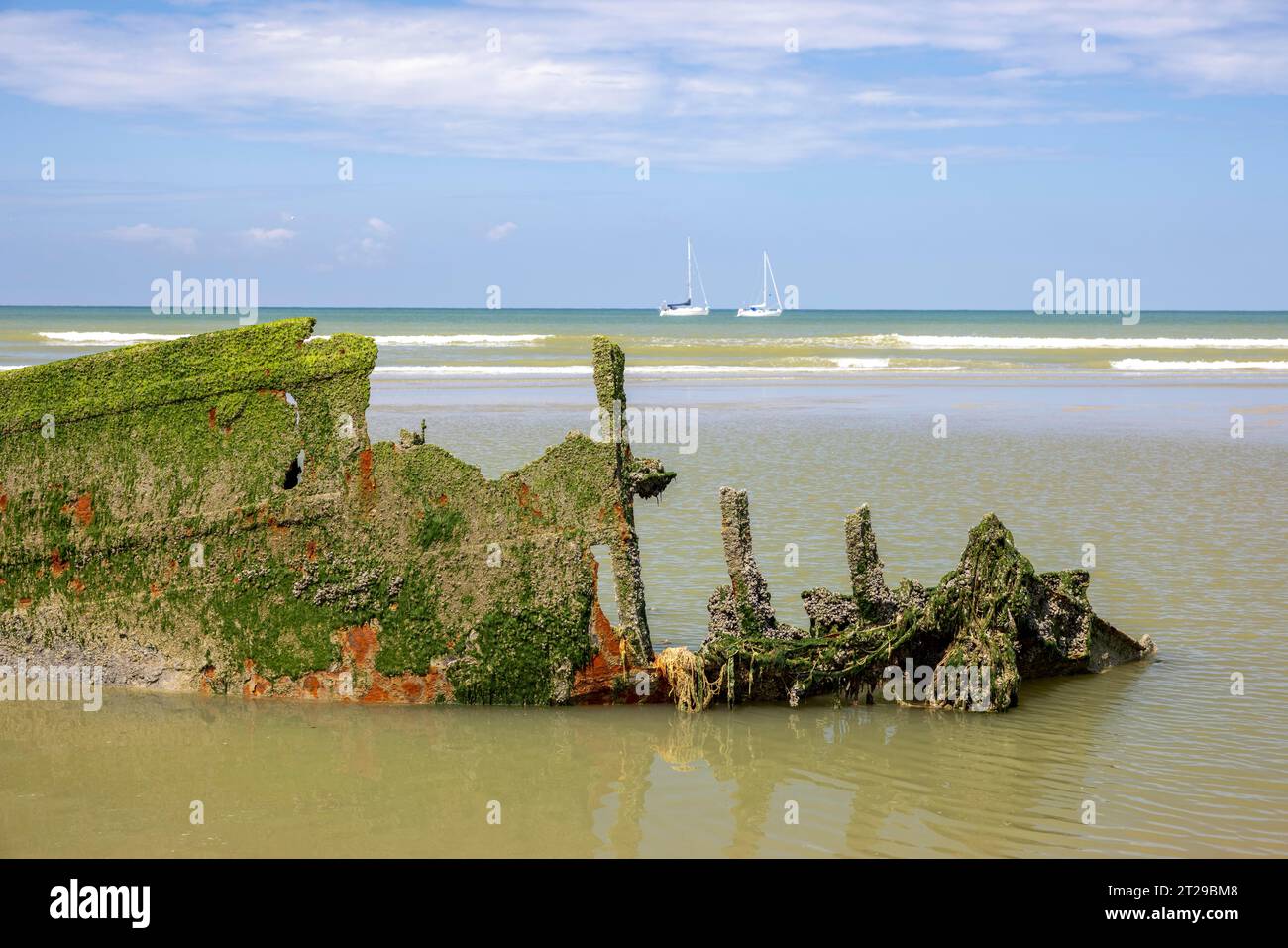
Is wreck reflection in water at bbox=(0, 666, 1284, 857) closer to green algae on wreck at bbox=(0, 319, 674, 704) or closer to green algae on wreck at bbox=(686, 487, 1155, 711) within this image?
green algae on wreck at bbox=(686, 487, 1155, 711)

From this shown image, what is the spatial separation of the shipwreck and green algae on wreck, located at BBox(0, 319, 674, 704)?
14 mm

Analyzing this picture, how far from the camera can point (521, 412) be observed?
26969mm

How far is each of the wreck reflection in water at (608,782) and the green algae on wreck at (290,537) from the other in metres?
0.31

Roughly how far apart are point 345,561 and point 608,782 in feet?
7.52

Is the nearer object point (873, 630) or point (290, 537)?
point (290, 537)

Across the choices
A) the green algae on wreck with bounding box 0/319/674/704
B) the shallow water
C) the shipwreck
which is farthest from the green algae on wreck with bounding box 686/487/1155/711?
the green algae on wreck with bounding box 0/319/674/704

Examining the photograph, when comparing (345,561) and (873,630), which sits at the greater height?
(345,561)

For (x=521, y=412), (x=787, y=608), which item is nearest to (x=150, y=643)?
(x=787, y=608)

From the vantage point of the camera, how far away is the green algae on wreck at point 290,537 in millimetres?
7883

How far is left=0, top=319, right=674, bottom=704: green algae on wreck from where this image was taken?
7.88 m

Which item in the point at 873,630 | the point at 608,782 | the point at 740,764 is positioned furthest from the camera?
the point at 873,630

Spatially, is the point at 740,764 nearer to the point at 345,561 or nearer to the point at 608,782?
the point at 608,782

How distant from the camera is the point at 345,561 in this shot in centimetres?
795

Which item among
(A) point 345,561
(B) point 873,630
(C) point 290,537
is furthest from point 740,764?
(C) point 290,537
